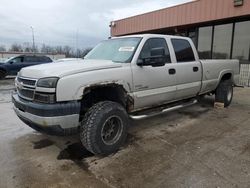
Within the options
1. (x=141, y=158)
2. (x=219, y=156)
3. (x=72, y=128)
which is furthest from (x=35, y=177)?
(x=219, y=156)

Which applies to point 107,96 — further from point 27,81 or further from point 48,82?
point 27,81

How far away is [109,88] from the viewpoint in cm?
359

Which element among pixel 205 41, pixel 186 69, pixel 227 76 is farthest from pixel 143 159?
pixel 205 41

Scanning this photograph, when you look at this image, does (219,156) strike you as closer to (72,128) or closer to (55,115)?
(72,128)

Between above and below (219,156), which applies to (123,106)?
above

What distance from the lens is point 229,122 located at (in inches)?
201

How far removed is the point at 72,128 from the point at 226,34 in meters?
11.1

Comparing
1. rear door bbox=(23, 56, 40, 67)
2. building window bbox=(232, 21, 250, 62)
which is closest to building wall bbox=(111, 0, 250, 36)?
building window bbox=(232, 21, 250, 62)

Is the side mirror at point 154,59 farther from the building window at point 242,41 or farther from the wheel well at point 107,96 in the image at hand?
the building window at point 242,41

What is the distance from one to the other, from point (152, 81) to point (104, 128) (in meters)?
1.23

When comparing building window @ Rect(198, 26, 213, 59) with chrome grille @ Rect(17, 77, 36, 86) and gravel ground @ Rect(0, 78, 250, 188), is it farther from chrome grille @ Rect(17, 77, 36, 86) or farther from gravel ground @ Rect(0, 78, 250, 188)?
chrome grille @ Rect(17, 77, 36, 86)

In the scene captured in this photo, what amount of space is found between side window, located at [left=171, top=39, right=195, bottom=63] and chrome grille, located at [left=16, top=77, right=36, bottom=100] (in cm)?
291

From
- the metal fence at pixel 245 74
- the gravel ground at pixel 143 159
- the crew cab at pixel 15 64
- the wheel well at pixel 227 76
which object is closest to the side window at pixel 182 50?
the gravel ground at pixel 143 159

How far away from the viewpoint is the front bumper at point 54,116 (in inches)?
113
